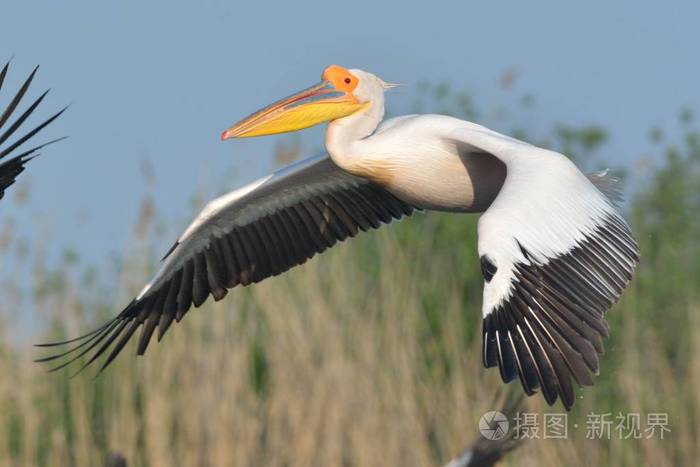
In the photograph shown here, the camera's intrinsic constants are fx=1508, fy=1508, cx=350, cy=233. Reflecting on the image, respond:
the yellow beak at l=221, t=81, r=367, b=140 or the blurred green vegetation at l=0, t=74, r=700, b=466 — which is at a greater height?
the yellow beak at l=221, t=81, r=367, b=140

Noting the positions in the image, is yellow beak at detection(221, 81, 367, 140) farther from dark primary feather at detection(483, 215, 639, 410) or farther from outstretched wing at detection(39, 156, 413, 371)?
dark primary feather at detection(483, 215, 639, 410)

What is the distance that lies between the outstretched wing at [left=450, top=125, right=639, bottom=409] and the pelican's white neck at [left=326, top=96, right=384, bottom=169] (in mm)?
776

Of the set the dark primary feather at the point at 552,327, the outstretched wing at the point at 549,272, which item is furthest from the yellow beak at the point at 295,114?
the dark primary feather at the point at 552,327

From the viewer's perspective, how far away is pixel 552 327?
4781 mm

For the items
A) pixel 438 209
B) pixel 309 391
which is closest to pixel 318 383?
pixel 309 391

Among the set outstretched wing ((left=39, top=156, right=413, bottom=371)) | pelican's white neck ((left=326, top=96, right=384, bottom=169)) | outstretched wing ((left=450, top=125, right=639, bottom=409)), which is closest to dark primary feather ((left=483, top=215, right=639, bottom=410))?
outstretched wing ((left=450, top=125, right=639, bottom=409))

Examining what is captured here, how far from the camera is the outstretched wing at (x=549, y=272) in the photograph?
4723 mm

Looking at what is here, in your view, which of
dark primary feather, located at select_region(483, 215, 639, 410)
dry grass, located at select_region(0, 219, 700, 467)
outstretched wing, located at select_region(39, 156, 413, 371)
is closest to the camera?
dark primary feather, located at select_region(483, 215, 639, 410)

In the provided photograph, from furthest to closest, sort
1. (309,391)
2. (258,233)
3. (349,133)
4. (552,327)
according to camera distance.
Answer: (309,391) → (258,233) → (349,133) → (552,327)

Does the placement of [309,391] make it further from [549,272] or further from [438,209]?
[549,272]

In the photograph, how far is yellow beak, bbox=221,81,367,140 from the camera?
19.9ft

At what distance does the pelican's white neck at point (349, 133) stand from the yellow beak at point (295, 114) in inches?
1.3

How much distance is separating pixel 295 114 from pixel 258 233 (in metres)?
0.75

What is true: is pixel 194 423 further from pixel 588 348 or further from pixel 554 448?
pixel 588 348
